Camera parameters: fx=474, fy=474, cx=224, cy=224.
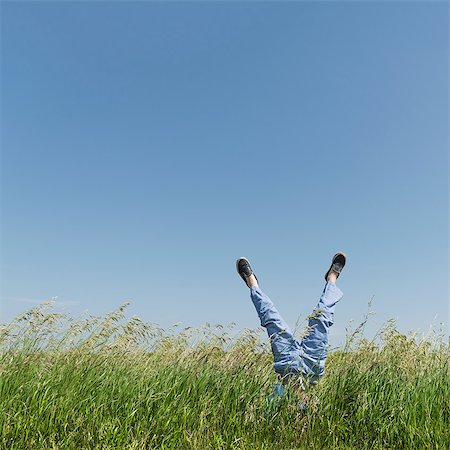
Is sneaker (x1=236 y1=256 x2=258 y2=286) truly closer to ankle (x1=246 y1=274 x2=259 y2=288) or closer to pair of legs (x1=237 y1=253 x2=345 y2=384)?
ankle (x1=246 y1=274 x2=259 y2=288)

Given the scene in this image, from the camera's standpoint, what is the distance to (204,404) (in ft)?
17.0

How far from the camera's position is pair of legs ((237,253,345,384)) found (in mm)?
5695

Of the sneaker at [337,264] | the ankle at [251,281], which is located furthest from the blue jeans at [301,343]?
the sneaker at [337,264]

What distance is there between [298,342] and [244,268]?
1.67m

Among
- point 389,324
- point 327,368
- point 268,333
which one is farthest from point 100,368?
point 389,324

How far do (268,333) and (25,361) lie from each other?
3049mm

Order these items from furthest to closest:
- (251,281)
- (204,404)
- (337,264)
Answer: (337,264), (251,281), (204,404)

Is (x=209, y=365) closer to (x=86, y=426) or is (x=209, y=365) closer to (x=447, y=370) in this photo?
(x=86, y=426)

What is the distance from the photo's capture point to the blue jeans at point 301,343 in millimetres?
5695

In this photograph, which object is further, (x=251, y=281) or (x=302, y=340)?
(x=251, y=281)

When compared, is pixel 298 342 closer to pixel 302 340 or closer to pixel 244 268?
pixel 302 340

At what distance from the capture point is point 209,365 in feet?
19.1

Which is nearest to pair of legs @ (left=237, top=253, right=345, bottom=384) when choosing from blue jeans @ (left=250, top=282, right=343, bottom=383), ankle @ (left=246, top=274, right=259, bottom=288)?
blue jeans @ (left=250, top=282, right=343, bottom=383)

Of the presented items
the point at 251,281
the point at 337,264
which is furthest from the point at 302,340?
the point at 337,264
